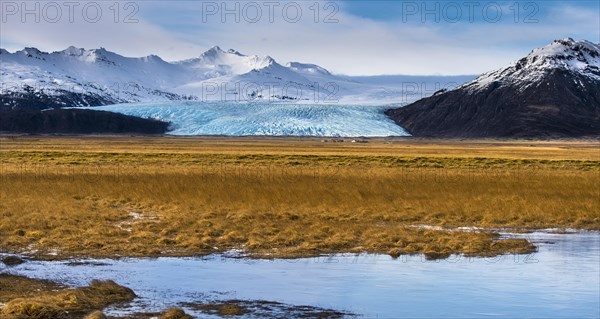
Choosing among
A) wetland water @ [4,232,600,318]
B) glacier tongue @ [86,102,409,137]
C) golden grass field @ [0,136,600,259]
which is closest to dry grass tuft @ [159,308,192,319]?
wetland water @ [4,232,600,318]

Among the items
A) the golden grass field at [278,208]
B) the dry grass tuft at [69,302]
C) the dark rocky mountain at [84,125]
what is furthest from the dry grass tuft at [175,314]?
the dark rocky mountain at [84,125]

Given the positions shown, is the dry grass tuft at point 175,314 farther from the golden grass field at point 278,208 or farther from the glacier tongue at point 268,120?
the glacier tongue at point 268,120

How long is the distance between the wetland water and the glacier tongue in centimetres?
13733

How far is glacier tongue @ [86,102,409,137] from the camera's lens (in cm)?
15925

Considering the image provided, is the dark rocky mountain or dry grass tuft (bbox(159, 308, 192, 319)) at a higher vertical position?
dry grass tuft (bbox(159, 308, 192, 319))

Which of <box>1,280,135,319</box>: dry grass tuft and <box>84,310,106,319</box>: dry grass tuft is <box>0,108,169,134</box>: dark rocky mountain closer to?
<box>1,280,135,319</box>: dry grass tuft

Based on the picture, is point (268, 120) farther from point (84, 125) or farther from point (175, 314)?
point (175, 314)

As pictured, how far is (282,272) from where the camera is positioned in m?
19.0

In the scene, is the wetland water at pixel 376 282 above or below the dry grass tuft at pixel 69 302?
below

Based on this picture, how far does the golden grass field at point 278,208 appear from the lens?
22.9 metres

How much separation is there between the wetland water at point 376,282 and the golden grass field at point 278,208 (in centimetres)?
146

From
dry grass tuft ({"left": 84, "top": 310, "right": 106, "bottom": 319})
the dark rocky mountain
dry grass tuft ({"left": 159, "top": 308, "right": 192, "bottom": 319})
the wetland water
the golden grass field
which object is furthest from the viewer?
the dark rocky mountain

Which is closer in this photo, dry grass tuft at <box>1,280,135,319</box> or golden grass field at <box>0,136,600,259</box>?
dry grass tuft at <box>1,280,135,319</box>

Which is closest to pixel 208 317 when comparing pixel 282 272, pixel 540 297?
pixel 282 272
